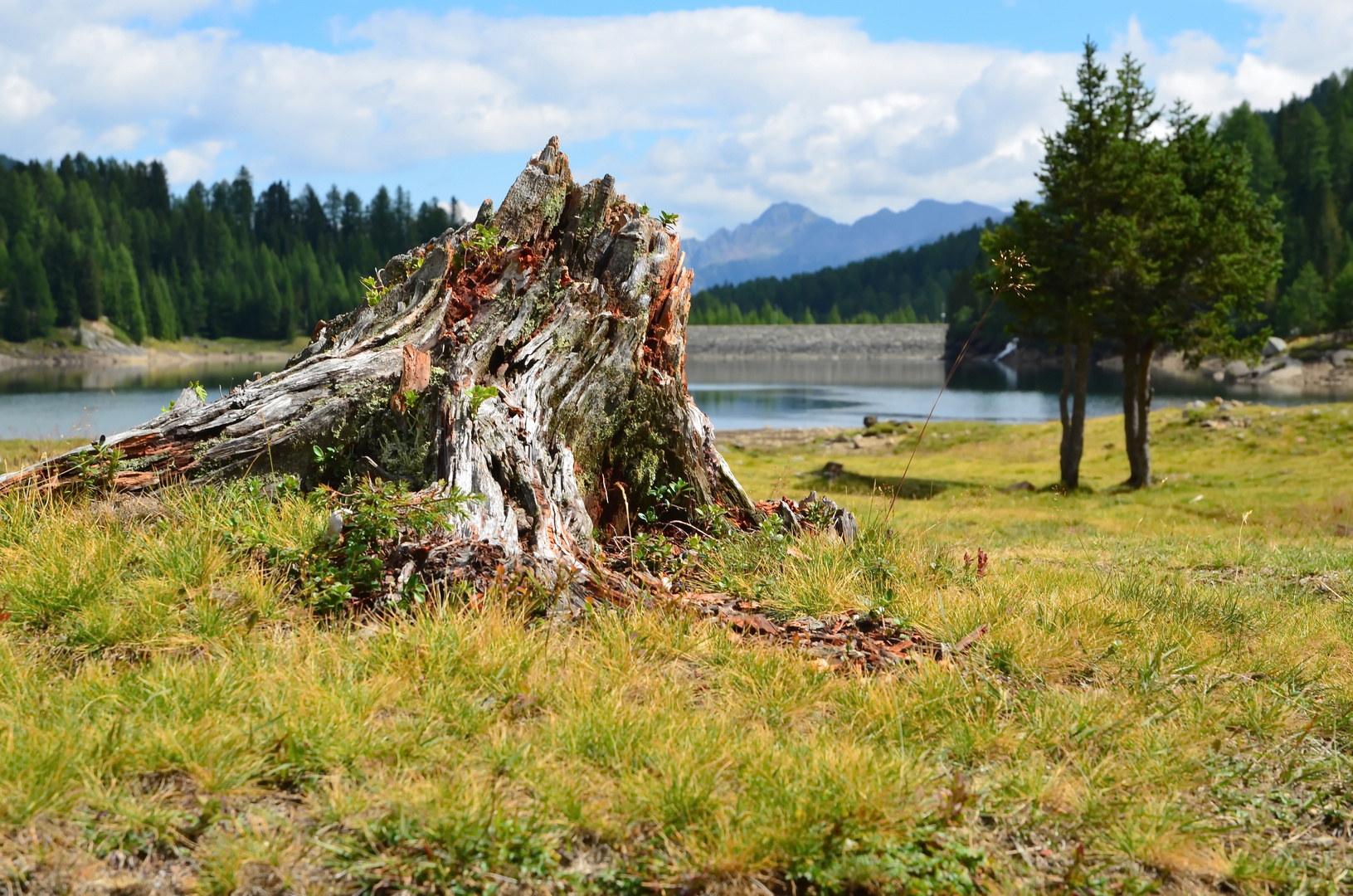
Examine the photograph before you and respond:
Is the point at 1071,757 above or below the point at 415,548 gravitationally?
below

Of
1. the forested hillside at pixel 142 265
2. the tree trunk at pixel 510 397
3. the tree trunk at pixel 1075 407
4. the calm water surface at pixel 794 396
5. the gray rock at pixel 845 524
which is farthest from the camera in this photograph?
the forested hillside at pixel 142 265

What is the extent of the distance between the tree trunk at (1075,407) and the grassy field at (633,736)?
22.7 metres

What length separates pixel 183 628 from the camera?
5.07 meters

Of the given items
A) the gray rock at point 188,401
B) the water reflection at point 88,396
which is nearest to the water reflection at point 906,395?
the water reflection at point 88,396

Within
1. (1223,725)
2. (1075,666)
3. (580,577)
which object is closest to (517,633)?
(580,577)

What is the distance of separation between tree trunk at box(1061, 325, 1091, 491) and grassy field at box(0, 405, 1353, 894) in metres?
22.7

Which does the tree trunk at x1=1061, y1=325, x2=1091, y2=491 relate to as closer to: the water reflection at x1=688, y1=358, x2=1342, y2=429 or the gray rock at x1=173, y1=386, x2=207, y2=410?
the gray rock at x1=173, y1=386, x2=207, y2=410

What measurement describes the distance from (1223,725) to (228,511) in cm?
590

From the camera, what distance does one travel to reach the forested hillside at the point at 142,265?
129m

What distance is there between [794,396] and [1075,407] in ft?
192

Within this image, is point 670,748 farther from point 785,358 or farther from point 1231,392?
point 785,358

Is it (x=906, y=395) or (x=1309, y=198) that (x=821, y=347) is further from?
(x=906, y=395)

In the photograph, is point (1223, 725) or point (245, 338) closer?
point (1223, 725)

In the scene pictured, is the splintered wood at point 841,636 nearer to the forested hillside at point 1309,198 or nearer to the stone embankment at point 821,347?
the forested hillside at point 1309,198
